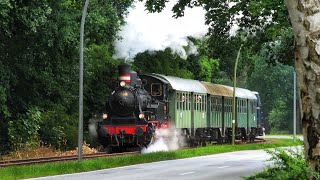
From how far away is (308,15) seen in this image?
29.5 feet

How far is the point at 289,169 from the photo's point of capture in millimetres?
11531

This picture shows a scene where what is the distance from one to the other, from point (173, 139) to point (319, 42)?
3083cm

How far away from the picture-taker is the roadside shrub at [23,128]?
3700 centimetres

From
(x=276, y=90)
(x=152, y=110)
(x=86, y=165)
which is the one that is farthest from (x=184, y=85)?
(x=276, y=90)

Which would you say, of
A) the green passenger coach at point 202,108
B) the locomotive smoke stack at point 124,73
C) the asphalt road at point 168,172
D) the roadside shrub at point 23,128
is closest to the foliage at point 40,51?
the roadside shrub at point 23,128

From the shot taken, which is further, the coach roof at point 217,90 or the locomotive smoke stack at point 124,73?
the coach roof at point 217,90

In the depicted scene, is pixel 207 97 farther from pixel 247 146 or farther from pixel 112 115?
pixel 112 115

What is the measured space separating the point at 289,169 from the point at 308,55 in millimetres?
2931

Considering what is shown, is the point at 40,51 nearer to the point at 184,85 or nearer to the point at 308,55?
the point at 184,85

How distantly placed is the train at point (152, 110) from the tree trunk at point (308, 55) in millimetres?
27263

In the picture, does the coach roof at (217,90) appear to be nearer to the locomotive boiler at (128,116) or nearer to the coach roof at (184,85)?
the coach roof at (184,85)

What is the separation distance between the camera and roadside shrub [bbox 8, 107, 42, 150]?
121 ft

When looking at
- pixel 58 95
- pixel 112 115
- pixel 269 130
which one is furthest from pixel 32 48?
pixel 269 130

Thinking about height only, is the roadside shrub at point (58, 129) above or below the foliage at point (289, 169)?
above
